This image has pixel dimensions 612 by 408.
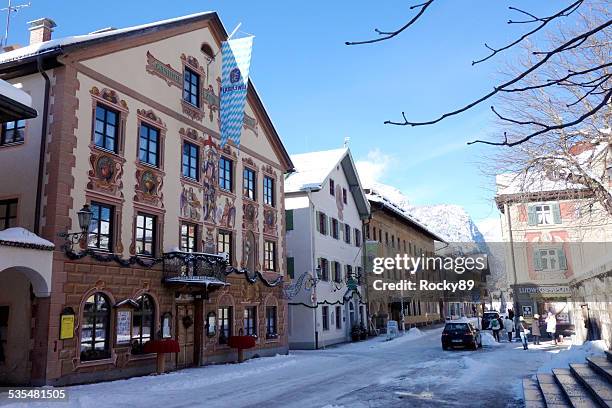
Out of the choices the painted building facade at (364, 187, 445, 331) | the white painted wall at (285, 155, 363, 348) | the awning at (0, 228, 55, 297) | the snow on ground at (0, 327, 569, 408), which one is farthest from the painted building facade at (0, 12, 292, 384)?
the painted building facade at (364, 187, 445, 331)

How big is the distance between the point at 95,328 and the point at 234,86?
11.6 metres

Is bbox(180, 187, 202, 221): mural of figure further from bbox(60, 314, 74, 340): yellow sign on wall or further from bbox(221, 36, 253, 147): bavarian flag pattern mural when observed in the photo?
bbox(60, 314, 74, 340): yellow sign on wall

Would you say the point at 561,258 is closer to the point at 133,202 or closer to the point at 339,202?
the point at 339,202

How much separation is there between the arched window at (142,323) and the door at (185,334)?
4.57ft

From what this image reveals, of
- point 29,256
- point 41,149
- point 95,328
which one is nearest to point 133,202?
point 41,149

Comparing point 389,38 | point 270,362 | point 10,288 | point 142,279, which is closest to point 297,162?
point 270,362

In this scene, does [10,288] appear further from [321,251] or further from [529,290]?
[529,290]

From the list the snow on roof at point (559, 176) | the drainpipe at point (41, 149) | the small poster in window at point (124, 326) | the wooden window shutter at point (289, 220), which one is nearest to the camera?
the snow on roof at point (559, 176)

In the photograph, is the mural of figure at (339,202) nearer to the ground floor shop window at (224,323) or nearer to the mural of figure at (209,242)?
the ground floor shop window at (224,323)

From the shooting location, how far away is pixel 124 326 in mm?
17188

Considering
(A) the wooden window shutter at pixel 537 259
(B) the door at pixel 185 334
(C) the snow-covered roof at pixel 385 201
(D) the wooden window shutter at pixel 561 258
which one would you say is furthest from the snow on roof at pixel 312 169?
(D) the wooden window shutter at pixel 561 258

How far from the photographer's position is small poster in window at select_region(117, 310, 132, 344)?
1698 centimetres

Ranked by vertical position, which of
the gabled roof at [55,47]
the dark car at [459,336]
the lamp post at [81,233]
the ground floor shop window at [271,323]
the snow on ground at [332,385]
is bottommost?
the snow on ground at [332,385]

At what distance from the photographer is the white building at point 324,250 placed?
31.4 m
